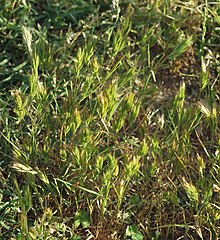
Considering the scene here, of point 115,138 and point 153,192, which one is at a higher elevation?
point 115,138

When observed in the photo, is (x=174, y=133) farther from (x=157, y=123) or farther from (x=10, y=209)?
(x=10, y=209)

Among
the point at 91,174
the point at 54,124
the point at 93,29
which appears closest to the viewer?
the point at 91,174

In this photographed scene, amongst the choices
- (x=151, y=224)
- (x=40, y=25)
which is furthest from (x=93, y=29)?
(x=151, y=224)

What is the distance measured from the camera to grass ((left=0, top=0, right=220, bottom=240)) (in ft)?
6.93

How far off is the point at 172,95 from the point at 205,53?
23 cm

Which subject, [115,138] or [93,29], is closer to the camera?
[115,138]

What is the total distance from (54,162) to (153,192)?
14.0 inches

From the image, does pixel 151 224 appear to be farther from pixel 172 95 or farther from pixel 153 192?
pixel 172 95

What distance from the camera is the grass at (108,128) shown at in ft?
6.93

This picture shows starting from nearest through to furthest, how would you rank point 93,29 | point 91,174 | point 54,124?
point 91,174, point 54,124, point 93,29

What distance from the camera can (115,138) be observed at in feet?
7.30

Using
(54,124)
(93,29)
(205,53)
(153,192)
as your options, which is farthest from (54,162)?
(205,53)

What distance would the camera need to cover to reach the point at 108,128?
2301 mm

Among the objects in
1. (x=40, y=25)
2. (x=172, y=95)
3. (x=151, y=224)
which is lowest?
(x=151, y=224)
